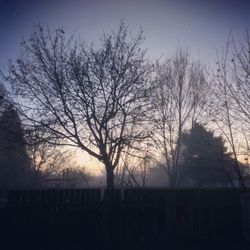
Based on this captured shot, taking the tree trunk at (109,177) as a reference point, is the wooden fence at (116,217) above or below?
below

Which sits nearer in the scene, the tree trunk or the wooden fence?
the wooden fence

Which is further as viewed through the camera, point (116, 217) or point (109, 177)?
point (109, 177)

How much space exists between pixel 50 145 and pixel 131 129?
4.10 metres

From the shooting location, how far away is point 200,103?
18.4m

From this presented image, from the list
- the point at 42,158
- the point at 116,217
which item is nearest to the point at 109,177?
the point at 116,217

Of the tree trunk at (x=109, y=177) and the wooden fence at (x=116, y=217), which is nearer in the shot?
the wooden fence at (x=116, y=217)

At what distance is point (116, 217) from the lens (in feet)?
26.2

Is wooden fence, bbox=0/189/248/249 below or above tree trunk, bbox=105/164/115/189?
below

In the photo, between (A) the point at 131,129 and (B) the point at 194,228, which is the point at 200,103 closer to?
(A) the point at 131,129

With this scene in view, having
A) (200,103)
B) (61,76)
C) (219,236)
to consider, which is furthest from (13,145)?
(200,103)

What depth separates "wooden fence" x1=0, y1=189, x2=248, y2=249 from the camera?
22.1ft

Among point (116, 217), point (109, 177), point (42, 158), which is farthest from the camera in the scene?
point (42, 158)

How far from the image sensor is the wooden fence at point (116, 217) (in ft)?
22.1

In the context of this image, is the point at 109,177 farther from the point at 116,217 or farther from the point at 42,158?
the point at 42,158
